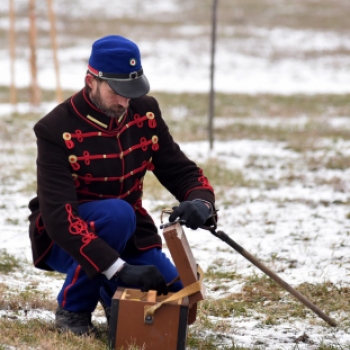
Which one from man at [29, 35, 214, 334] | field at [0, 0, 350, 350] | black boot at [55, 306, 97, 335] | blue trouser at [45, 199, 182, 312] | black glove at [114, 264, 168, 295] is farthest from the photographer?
field at [0, 0, 350, 350]

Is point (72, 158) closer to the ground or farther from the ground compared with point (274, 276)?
farther from the ground

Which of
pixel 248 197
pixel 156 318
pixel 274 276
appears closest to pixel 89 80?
pixel 156 318

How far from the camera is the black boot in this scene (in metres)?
3.41

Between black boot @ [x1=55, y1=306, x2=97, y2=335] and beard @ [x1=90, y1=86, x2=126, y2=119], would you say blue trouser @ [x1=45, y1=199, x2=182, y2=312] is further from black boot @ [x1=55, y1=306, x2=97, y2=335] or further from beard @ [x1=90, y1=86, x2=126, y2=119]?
beard @ [x1=90, y1=86, x2=126, y2=119]

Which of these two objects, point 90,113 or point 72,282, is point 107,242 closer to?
point 72,282

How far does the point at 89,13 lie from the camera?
3591 centimetres

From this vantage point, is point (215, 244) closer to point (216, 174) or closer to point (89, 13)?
point (216, 174)

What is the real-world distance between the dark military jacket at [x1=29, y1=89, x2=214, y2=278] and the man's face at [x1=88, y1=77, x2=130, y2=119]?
35mm

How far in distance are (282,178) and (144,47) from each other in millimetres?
20366

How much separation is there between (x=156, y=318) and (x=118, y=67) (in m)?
1.16

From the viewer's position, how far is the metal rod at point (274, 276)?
3357 millimetres

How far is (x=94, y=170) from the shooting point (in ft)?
11.1

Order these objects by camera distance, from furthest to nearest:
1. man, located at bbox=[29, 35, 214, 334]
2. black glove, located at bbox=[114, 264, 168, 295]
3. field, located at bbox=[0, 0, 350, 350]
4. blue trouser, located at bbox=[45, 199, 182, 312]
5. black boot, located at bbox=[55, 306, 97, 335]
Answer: field, located at bbox=[0, 0, 350, 350]
black boot, located at bbox=[55, 306, 97, 335]
blue trouser, located at bbox=[45, 199, 182, 312]
man, located at bbox=[29, 35, 214, 334]
black glove, located at bbox=[114, 264, 168, 295]

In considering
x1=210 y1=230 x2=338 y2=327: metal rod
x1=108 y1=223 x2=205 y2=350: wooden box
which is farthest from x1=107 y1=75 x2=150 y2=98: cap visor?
x1=210 y1=230 x2=338 y2=327: metal rod
